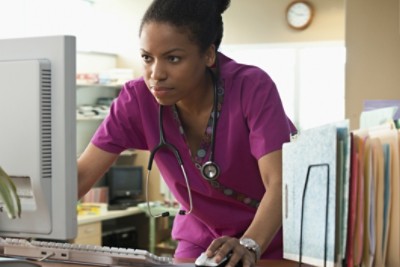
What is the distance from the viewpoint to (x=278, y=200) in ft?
4.66

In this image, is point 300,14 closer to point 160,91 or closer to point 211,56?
point 211,56

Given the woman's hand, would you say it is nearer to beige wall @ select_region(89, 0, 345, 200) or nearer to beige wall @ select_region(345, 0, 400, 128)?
beige wall @ select_region(345, 0, 400, 128)

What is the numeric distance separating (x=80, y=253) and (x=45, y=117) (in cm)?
29

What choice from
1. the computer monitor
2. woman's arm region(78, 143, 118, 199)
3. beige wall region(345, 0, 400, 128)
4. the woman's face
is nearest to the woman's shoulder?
the woman's face

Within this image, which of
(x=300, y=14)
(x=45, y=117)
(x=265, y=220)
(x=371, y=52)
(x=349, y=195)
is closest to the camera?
(x=349, y=195)

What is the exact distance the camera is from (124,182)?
597 cm

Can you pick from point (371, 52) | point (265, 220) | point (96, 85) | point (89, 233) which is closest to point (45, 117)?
point (265, 220)

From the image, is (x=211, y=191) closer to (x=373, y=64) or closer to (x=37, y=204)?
(x=37, y=204)

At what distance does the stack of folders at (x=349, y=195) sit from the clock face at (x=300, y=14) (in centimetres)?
477

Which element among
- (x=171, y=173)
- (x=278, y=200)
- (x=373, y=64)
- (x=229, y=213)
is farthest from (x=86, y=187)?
(x=373, y=64)

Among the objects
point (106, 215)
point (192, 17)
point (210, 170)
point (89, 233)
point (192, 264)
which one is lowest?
point (89, 233)

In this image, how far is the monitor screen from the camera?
5914 millimetres

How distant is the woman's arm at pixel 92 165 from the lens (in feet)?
5.36

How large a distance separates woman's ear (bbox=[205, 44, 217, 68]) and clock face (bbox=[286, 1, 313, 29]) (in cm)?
427
